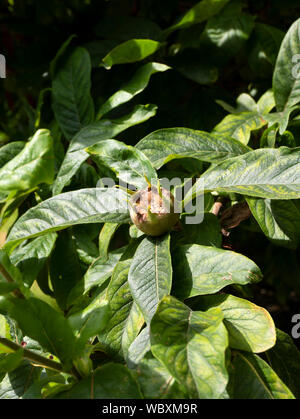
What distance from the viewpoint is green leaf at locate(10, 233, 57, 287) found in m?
1.00

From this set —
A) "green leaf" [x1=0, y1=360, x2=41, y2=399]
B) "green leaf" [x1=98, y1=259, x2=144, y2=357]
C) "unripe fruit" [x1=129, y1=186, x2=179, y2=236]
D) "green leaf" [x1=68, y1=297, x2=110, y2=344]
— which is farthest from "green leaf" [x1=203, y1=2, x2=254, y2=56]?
"green leaf" [x1=0, y1=360, x2=41, y2=399]

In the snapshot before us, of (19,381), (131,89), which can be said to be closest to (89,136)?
(131,89)

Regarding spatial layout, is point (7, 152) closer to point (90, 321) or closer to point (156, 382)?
point (90, 321)

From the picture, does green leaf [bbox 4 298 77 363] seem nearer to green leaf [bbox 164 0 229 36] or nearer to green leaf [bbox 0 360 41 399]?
green leaf [bbox 0 360 41 399]

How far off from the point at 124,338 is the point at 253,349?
0.79 feet

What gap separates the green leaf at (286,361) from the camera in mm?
925

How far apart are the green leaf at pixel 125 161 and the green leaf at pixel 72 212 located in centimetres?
4

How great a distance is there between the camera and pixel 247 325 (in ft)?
2.75

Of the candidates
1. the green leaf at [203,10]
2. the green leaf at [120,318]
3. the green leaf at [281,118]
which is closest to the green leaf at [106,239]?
the green leaf at [120,318]

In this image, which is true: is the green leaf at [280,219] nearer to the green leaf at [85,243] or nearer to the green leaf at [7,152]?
the green leaf at [85,243]

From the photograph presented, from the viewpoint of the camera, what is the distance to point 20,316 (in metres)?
0.78

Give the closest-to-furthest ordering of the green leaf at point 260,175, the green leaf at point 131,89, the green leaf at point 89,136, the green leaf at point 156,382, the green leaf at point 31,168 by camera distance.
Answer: the green leaf at point 31,168 < the green leaf at point 156,382 < the green leaf at point 260,175 < the green leaf at point 89,136 < the green leaf at point 131,89

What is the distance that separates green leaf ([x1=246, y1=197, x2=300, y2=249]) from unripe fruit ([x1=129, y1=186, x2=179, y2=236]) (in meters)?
0.20

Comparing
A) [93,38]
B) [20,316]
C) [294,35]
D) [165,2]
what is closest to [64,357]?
[20,316]
